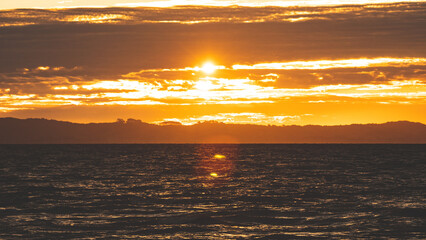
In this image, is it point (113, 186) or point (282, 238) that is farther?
point (113, 186)

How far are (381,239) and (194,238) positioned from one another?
8.77 m

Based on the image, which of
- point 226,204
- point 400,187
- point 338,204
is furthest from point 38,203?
point 400,187

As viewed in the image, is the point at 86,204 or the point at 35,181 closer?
the point at 86,204

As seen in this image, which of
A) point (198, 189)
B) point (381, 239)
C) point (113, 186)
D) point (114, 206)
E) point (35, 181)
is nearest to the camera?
point (381, 239)

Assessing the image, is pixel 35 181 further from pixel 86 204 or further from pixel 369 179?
pixel 369 179

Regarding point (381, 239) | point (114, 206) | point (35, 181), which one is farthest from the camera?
point (35, 181)

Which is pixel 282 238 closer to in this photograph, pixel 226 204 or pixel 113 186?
pixel 226 204

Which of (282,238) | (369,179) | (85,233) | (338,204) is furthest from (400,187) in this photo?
(85,233)

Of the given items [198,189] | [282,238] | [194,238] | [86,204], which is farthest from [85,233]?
[198,189]

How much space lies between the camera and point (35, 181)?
65250mm

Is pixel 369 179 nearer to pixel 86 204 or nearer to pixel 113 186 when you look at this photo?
pixel 113 186

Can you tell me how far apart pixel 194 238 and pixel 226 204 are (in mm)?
13218

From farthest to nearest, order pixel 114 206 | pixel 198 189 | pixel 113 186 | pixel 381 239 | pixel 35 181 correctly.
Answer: pixel 35 181
pixel 113 186
pixel 198 189
pixel 114 206
pixel 381 239

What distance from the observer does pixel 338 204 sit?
43.3 meters
